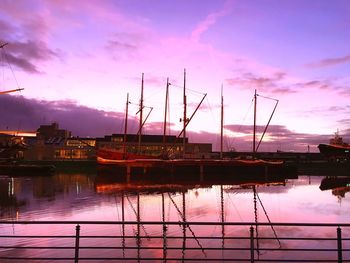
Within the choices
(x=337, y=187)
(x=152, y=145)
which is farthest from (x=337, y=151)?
(x=337, y=187)

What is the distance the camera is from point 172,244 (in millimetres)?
22469

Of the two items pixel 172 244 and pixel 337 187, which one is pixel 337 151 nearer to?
pixel 337 187

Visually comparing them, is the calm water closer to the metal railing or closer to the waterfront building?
the metal railing

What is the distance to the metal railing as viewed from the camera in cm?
1823

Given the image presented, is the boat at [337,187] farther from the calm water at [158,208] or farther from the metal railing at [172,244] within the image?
the metal railing at [172,244]

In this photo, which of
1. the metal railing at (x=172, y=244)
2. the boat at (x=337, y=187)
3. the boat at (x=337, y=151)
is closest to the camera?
the metal railing at (x=172, y=244)

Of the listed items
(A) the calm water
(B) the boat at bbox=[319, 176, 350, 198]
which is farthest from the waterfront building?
(A) the calm water

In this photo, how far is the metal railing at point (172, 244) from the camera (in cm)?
1823

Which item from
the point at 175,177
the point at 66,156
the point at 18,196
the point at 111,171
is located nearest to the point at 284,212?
the point at 18,196

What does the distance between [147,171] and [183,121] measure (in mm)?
15649

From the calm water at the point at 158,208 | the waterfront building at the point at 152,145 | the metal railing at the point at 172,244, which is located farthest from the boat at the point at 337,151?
the metal railing at the point at 172,244

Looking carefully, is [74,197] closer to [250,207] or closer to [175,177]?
[250,207]

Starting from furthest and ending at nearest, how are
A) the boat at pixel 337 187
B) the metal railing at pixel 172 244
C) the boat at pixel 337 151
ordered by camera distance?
the boat at pixel 337 151
the boat at pixel 337 187
the metal railing at pixel 172 244

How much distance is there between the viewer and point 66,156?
169 meters
